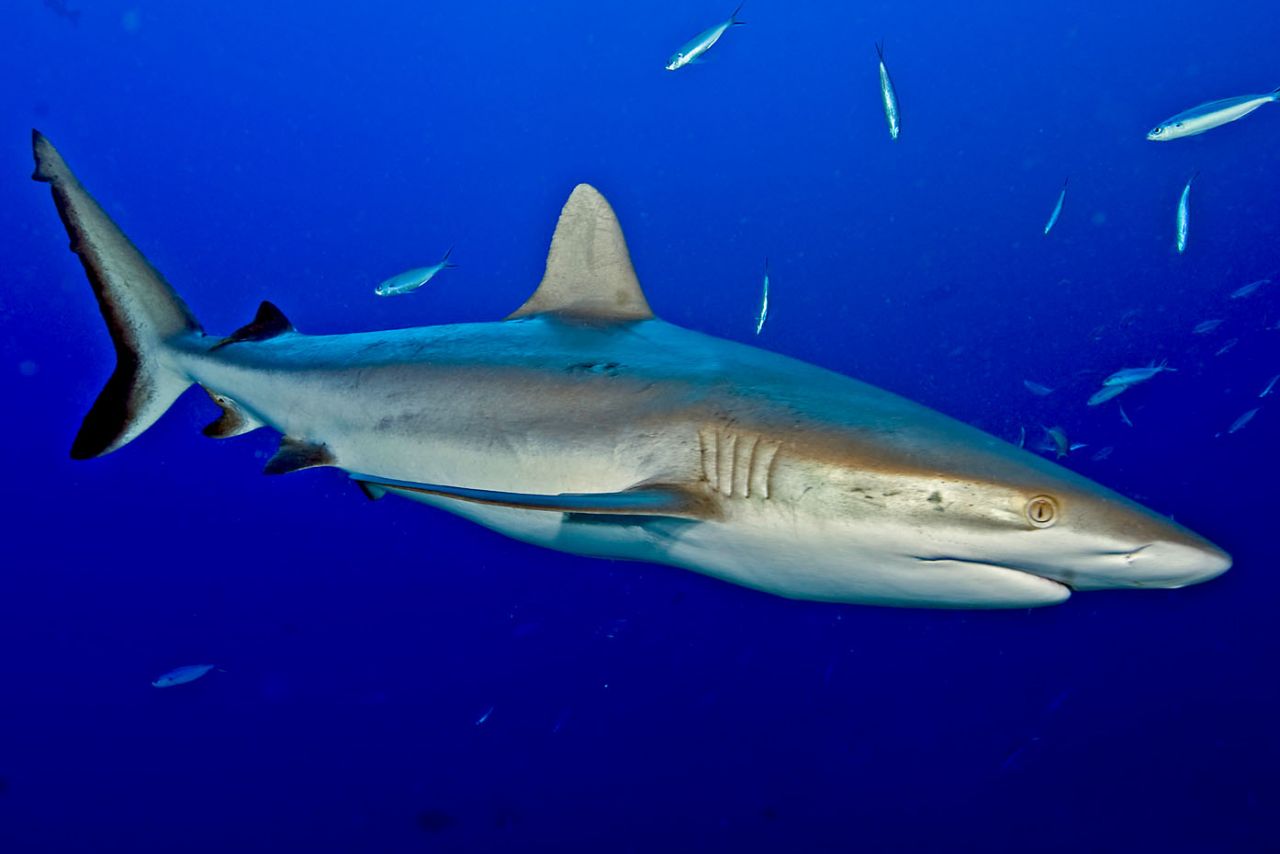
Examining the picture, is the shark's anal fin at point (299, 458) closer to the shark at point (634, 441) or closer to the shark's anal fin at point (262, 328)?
the shark at point (634, 441)

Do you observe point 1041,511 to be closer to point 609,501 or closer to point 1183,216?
point 609,501

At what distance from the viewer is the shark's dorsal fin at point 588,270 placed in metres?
3.09

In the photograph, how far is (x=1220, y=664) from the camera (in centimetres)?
1722

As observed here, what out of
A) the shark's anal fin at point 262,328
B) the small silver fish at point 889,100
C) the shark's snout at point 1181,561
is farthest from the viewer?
the small silver fish at point 889,100

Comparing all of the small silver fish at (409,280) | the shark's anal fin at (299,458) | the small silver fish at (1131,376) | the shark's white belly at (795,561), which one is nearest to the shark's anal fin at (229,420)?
the shark's anal fin at (299,458)

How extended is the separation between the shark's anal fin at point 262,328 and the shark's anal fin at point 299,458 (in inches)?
21.9

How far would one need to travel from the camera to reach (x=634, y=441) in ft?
7.28

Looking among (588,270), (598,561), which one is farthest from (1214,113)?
(598,561)

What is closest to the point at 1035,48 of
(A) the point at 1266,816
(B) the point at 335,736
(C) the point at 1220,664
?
(C) the point at 1220,664

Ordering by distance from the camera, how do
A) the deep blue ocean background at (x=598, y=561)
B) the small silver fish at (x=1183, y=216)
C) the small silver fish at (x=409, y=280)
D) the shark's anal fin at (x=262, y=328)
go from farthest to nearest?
the deep blue ocean background at (x=598, y=561)
the small silver fish at (x=409, y=280)
the small silver fish at (x=1183, y=216)
the shark's anal fin at (x=262, y=328)

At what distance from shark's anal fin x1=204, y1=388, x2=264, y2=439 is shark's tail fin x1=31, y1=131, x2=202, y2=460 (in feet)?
0.81

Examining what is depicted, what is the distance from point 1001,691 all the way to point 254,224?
35.2m

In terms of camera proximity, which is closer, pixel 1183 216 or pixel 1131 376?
pixel 1183 216

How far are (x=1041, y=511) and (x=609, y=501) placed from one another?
948mm
